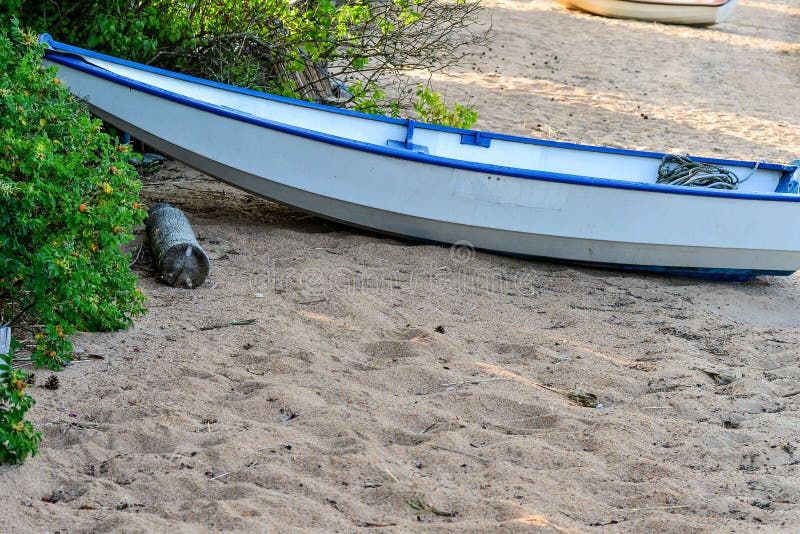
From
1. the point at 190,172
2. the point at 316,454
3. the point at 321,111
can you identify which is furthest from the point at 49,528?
the point at 190,172

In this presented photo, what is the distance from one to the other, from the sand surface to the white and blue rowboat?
7.5 inches

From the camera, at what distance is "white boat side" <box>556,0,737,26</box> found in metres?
15.0

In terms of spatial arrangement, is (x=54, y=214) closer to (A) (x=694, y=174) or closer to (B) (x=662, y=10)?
(A) (x=694, y=174)

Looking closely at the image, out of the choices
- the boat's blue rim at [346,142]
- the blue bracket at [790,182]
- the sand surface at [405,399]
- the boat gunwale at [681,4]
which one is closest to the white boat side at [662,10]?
the boat gunwale at [681,4]

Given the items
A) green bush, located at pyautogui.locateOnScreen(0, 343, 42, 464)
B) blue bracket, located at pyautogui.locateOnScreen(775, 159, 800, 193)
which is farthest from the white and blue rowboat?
green bush, located at pyautogui.locateOnScreen(0, 343, 42, 464)

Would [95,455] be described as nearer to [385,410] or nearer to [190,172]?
[385,410]

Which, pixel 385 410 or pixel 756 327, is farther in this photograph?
pixel 756 327

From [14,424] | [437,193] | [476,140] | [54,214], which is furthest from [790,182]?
[14,424]

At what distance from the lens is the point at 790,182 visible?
6.33 m

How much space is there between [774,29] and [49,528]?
16.5 meters

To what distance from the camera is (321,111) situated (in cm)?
617

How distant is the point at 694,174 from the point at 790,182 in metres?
0.78

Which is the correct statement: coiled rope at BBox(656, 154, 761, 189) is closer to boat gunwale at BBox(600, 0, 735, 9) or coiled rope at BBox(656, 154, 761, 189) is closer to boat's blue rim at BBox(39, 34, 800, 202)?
boat's blue rim at BBox(39, 34, 800, 202)

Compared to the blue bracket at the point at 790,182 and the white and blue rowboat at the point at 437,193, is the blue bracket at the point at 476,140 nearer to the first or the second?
the white and blue rowboat at the point at 437,193
